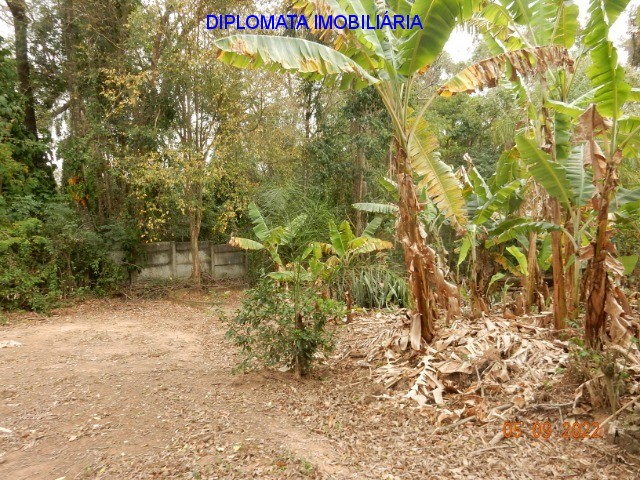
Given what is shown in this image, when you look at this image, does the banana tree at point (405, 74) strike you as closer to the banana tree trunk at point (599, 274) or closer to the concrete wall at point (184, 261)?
the banana tree trunk at point (599, 274)

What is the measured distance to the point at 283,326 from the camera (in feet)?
14.7

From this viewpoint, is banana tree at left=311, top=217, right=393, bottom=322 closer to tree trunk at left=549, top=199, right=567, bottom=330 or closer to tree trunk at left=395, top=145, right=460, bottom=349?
tree trunk at left=395, top=145, right=460, bottom=349

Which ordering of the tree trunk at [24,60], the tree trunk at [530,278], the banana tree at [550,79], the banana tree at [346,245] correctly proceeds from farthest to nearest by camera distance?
the tree trunk at [24,60], the banana tree at [346,245], the tree trunk at [530,278], the banana tree at [550,79]

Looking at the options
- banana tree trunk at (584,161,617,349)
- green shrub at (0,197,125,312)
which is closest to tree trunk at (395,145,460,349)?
banana tree trunk at (584,161,617,349)

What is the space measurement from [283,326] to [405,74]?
282cm

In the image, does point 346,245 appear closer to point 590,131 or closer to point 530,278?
point 530,278

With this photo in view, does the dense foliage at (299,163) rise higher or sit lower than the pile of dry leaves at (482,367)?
higher

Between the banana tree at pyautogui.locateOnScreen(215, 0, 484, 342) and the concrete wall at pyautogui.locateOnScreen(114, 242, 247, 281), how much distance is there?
26.1 feet

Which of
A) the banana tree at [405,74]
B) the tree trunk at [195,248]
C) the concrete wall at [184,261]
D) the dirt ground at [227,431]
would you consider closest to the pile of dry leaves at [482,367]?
the dirt ground at [227,431]

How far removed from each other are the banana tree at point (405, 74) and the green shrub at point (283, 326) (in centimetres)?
108

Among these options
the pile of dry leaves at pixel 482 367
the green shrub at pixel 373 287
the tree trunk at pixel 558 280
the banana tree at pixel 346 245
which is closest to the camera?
the pile of dry leaves at pixel 482 367

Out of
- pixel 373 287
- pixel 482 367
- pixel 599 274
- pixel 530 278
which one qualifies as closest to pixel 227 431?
pixel 482 367

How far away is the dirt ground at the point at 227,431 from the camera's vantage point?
298 cm

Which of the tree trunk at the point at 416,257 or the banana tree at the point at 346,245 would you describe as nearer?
the tree trunk at the point at 416,257
